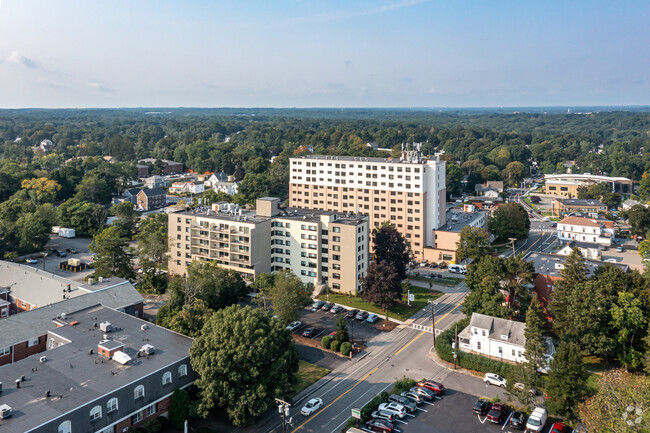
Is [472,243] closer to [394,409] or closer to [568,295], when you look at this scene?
[568,295]

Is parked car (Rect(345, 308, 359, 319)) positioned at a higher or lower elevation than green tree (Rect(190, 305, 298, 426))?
lower

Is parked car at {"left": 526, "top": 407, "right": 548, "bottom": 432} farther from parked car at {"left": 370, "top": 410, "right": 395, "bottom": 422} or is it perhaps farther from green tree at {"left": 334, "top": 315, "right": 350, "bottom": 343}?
green tree at {"left": 334, "top": 315, "right": 350, "bottom": 343}

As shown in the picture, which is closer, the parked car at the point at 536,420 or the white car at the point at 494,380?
the parked car at the point at 536,420

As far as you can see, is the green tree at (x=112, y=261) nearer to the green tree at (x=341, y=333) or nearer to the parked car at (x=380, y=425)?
the green tree at (x=341, y=333)

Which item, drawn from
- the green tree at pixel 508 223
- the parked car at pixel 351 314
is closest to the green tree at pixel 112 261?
the parked car at pixel 351 314

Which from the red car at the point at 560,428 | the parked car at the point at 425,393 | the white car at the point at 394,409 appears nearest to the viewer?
the red car at the point at 560,428

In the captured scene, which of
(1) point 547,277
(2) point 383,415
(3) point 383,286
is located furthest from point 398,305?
(2) point 383,415

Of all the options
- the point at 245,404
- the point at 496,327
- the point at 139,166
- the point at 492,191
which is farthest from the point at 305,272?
the point at 139,166

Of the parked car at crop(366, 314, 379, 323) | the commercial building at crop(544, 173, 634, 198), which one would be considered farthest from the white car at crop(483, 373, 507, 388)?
the commercial building at crop(544, 173, 634, 198)

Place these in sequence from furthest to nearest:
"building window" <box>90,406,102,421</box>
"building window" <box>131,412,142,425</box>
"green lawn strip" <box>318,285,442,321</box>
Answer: "green lawn strip" <box>318,285,442,321</box> < "building window" <box>131,412,142,425</box> < "building window" <box>90,406,102,421</box>
